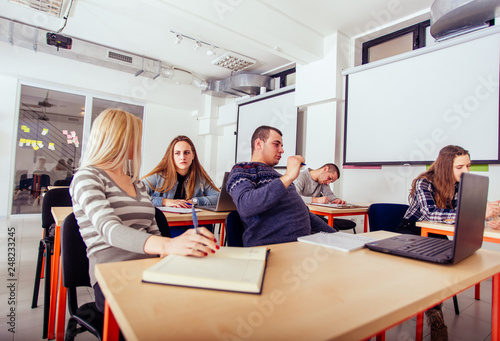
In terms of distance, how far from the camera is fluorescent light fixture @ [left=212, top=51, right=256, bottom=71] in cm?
486

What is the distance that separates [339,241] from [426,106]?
2947 mm

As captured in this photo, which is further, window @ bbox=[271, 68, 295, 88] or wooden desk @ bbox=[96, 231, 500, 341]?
window @ bbox=[271, 68, 295, 88]

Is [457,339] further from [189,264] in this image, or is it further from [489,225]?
[189,264]

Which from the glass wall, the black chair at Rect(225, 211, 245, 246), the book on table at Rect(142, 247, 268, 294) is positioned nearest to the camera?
the book on table at Rect(142, 247, 268, 294)

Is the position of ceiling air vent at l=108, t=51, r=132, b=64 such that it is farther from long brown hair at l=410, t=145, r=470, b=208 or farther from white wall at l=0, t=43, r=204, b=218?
long brown hair at l=410, t=145, r=470, b=208

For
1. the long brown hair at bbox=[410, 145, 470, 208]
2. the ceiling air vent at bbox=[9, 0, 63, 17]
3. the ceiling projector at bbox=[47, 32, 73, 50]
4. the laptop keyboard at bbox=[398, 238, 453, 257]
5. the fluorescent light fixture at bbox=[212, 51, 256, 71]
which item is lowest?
the laptop keyboard at bbox=[398, 238, 453, 257]

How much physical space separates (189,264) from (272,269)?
0.21m

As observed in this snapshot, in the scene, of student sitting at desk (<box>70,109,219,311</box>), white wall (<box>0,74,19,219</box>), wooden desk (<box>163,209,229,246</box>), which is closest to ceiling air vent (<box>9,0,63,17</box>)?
white wall (<box>0,74,19,219</box>)

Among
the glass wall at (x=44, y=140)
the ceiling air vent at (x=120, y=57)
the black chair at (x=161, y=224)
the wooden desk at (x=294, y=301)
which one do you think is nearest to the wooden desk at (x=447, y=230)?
the wooden desk at (x=294, y=301)

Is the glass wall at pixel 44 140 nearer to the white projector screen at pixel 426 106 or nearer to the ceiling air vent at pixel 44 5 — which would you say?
the ceiling air vent at pixel 44 5

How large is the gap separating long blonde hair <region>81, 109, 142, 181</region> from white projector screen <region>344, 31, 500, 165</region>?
320cm

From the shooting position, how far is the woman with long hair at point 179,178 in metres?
2.38

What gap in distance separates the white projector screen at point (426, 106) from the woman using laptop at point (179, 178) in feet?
7.57

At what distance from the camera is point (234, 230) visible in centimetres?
142
